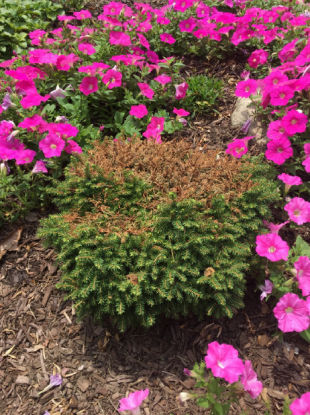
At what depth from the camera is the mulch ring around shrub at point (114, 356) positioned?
93.0 inches

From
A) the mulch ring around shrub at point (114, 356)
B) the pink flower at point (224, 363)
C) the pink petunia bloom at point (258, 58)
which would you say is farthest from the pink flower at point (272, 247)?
the pink petunia bloom at point (258, 58)

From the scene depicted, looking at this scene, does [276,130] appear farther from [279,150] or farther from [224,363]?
[224,363]

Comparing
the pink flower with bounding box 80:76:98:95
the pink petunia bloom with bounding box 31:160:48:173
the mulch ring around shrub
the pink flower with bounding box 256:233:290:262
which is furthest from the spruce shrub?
the pink flower with bounding box 80:76:98:95

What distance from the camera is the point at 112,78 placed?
3.39 metres

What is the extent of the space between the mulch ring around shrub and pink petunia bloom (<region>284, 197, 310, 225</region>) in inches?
24.7

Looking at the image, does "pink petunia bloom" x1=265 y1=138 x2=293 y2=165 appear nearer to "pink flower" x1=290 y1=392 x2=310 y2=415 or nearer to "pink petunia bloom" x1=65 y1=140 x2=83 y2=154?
"pink petunia bloom" x1=65 y1=140 x2=83 y2=154

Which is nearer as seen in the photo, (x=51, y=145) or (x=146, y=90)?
(x=51, y=145)

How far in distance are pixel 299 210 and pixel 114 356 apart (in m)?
1.69

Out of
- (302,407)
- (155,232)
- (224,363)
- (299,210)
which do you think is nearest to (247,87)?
(299,210)

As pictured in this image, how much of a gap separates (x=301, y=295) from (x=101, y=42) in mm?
3227

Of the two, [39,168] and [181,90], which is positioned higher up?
[181,90]

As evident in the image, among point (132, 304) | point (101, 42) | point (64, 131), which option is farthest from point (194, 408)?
point (101, 42)

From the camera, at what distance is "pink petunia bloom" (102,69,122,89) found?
11.0 ft

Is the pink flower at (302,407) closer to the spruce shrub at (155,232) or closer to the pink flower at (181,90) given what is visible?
the spruce shrub at (155,232)
